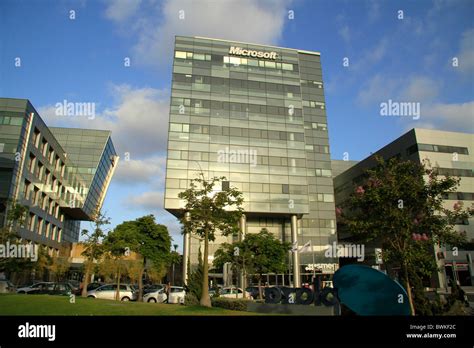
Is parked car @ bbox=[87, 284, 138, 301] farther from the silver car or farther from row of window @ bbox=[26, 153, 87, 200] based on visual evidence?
row of window @ bbox=[26, 153, 87, 200]

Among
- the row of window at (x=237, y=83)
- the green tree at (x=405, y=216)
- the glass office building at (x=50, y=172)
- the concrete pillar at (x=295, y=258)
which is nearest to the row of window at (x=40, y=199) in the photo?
the glass office building at (x=50, y=172)

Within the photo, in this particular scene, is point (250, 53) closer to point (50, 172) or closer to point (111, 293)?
point (50, 172)

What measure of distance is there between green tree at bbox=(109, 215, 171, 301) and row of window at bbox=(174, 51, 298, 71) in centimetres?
2985

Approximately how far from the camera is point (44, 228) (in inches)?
2297

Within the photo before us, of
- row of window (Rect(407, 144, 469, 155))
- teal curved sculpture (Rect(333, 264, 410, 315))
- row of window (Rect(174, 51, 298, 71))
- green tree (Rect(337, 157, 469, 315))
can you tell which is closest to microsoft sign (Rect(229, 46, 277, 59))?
row of window (Rect(174, 51, 298, 71))

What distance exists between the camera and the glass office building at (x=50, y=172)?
44.8 metres

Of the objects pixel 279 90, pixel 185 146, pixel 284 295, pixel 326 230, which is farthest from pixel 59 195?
pixel 284 295

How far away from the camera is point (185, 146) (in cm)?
5681

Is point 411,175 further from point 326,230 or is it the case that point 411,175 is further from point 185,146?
point 326,230

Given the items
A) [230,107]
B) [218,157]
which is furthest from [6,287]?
[230,107]

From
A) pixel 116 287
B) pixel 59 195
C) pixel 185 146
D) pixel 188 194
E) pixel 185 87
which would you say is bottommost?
pixel 116 287

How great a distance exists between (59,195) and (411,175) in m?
63.5

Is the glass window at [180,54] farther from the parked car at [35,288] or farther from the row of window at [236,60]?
the parked car at [35,288]
